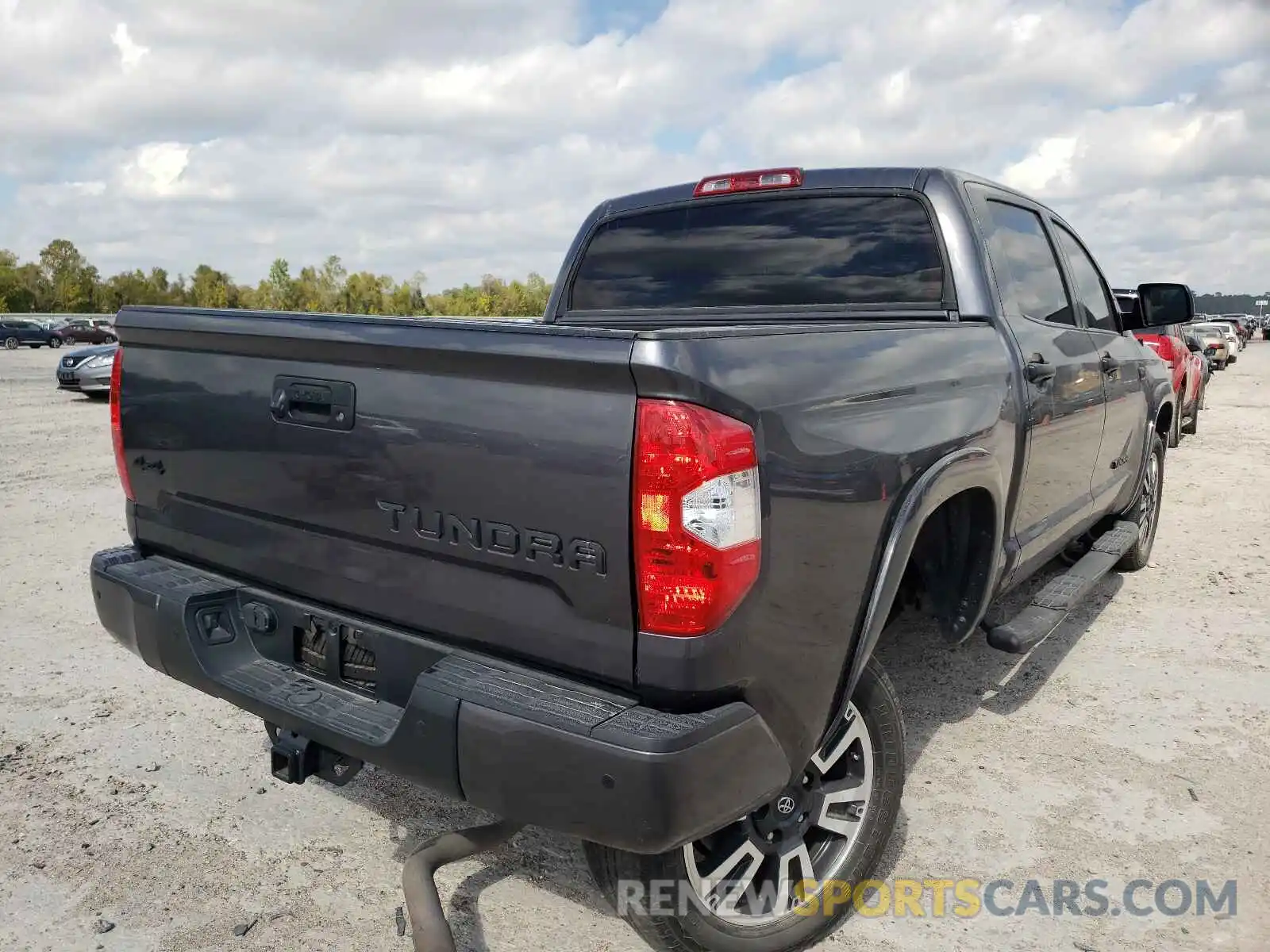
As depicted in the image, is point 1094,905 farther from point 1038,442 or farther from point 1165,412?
point 1165,412

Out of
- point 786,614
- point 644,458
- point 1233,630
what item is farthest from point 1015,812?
point 1233,630

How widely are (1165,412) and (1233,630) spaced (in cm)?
163

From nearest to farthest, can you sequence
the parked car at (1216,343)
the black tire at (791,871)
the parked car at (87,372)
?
1. the black tire at (791,871)
2. the parked car at (87,372)
3. the parked car at (1216,343)

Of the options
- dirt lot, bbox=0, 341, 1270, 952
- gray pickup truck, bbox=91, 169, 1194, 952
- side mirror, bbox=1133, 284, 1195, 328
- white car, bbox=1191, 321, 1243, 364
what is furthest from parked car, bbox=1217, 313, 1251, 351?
gray pickup truck, bbox=91, 169, 1194, 952

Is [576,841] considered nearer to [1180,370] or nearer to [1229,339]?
[1180,370]

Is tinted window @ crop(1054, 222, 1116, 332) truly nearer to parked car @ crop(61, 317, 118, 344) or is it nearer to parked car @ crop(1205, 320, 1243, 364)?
parked car @ crop(1205, 320, 1243, 364)

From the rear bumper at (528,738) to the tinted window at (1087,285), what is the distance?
11.4 ft

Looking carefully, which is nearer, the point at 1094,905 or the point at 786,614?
the point at 786,614

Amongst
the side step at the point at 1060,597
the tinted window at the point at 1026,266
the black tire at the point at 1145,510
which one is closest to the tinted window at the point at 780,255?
the tinted window at the point at 1026,266

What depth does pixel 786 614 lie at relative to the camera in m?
2.23

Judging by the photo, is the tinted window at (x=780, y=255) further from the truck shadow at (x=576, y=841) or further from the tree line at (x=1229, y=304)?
the tree line at (x=1229, y=304)

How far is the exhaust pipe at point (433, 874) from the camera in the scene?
247 centimetres

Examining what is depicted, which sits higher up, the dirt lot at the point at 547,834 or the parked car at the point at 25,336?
the parked car at the point at 25,336

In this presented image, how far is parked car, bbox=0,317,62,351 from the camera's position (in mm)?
49031
